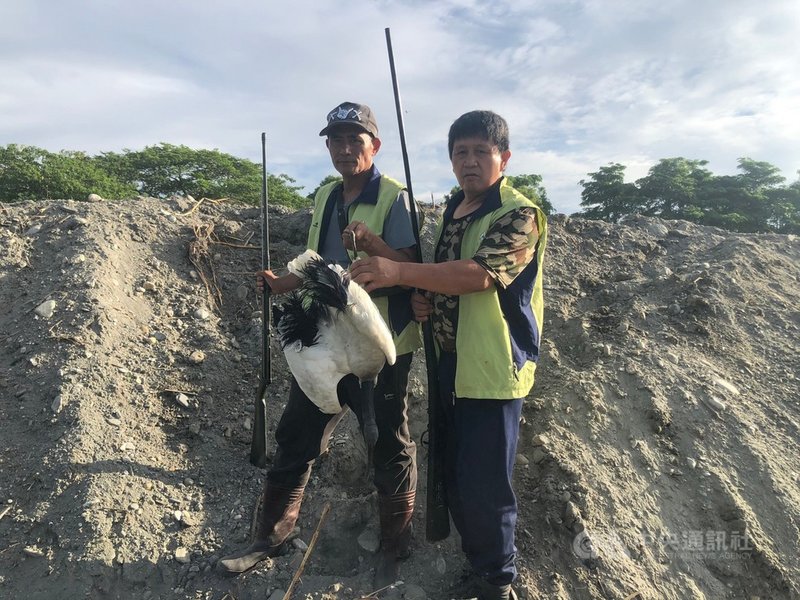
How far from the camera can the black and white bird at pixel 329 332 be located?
2047 millimetres

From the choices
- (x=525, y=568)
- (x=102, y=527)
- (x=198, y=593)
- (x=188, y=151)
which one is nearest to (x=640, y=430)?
(x=525, y=568)

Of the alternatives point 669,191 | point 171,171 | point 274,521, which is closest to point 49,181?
point 171,171

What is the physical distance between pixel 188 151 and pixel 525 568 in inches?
617

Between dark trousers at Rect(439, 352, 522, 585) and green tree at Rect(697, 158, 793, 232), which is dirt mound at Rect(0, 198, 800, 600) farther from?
green tree at Rect(697, 158, 793, 232)

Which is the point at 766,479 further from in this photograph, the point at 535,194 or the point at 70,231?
the point at 535,194

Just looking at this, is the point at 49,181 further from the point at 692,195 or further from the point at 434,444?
the point at 692,195

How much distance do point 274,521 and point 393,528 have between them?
0.66 metres

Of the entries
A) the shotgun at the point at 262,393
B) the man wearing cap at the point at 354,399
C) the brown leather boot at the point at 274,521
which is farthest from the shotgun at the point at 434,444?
the shotgun at the point at 262,393

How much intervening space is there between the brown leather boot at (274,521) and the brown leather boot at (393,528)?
0.52 metres

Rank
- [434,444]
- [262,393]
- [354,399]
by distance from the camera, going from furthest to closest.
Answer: [262,393] → [434,444] → [354,399]

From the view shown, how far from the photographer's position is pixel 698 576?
2.76 m

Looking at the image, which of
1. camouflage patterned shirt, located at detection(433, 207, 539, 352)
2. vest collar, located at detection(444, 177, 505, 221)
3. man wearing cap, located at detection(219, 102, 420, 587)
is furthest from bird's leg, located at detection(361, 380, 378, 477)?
vest collar, located at detection(444, 177, 505, 221)

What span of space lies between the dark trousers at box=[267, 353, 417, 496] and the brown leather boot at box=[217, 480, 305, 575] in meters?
0.06

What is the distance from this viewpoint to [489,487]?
7.34 ft
